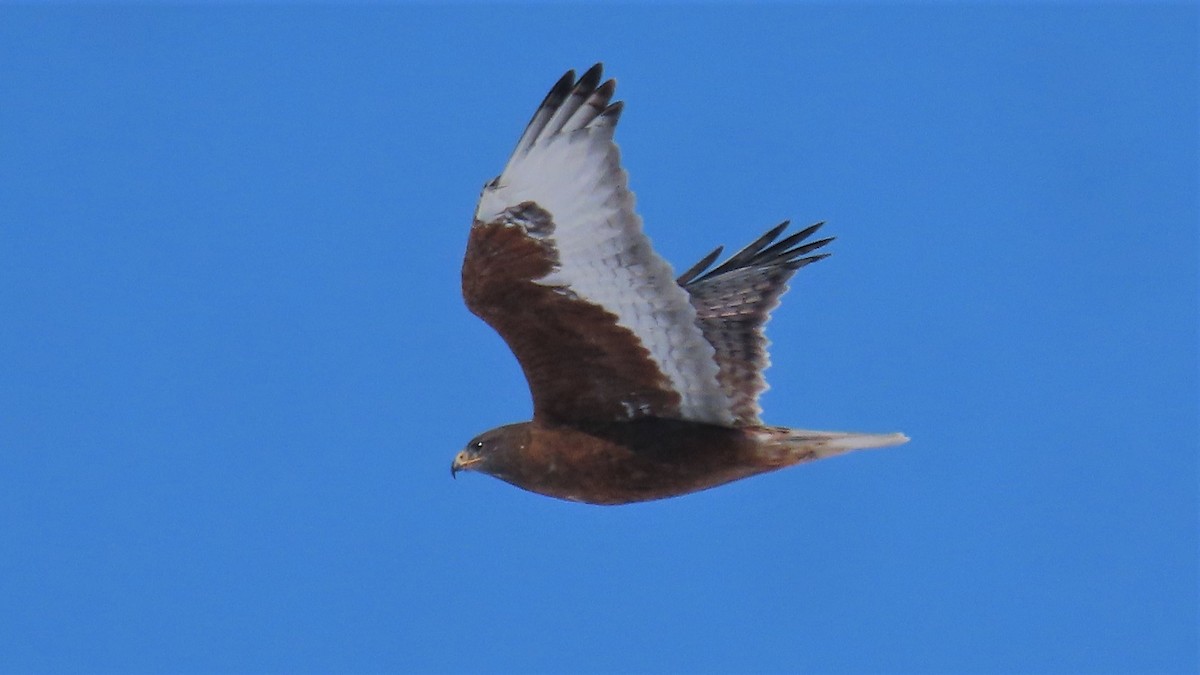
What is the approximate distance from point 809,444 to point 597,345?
1.31m

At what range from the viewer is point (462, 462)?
9.88m

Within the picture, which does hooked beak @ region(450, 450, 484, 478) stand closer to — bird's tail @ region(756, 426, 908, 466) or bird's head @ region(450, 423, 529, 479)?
bird's head @ region(450, 423, 529, 479)

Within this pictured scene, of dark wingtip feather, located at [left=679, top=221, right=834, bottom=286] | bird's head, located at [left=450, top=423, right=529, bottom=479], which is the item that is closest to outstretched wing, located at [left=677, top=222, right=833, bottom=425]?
dark wingtip feather, located at [left=679, top=221, right=834, bottom=286]

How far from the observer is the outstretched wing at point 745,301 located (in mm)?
9961

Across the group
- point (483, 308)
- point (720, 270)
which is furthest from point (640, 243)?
point (720, 270)

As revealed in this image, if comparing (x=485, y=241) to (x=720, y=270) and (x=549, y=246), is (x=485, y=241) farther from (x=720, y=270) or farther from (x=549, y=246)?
(x=720, y=270)

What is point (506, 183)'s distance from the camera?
8.62 metres

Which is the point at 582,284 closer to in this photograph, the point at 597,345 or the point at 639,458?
the point at 597,345

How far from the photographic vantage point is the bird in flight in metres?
8.55

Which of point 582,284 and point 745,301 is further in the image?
point 745,301

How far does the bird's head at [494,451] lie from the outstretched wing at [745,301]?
3.98 feet

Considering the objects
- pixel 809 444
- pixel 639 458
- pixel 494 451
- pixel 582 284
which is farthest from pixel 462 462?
pixel 809 444

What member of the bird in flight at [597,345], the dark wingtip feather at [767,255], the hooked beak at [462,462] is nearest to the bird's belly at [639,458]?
the bird in flight at [597,345]

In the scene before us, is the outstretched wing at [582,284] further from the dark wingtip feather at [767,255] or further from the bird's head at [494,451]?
the dark wingtip feather at [767,255]
